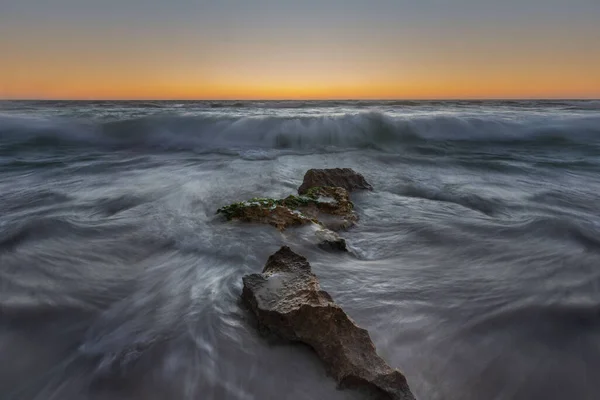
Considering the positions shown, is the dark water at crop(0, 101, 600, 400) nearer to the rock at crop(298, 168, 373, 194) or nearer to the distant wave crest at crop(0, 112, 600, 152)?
the rock at crop(298, 168, 373, 194)

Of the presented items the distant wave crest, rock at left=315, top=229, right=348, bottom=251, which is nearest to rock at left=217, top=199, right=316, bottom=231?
rock at left=315, top=229, right=348, bottom=251

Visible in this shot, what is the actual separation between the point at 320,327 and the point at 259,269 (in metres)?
1.49

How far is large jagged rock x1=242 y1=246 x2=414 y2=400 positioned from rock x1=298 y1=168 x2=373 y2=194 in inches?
125

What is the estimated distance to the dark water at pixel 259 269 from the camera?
228 centimetres

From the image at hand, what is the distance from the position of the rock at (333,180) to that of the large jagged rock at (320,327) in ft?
10.4

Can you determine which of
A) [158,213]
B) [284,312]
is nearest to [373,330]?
[284,312]

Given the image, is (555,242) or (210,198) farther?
(210,198)

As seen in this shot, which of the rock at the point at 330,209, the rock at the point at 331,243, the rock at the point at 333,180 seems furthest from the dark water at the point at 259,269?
the rock at the point at 333,180

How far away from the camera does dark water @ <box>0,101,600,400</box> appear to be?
2275mm

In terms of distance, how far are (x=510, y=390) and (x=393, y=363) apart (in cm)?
68

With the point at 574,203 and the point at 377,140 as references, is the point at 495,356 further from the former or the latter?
the point at 377,140

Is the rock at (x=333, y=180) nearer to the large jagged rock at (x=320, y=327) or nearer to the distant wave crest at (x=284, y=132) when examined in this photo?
the large jagged rock at (x=320, y=327)

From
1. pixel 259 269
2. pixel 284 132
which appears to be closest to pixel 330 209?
pixel 259 269

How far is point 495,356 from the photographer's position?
8.11 ft
